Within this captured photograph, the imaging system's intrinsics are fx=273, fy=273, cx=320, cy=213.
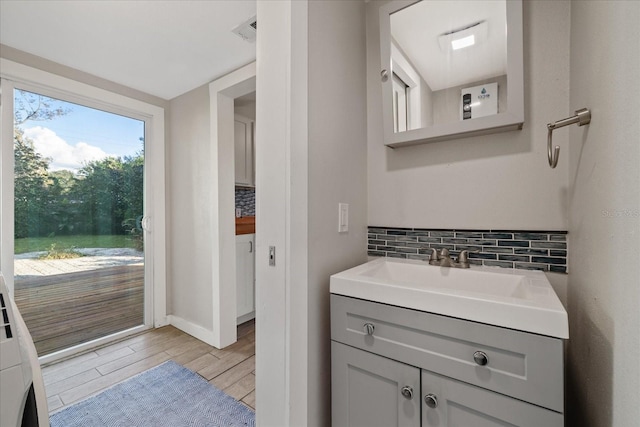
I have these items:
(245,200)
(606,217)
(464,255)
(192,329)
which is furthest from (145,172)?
(606,217)

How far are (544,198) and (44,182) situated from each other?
3.15 meters

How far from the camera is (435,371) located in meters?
0.80

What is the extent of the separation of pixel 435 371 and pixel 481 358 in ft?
0.46

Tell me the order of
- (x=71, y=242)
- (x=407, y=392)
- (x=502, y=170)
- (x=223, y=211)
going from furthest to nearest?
(x=223, y=211) → (x=71, y=242) → (x=502, y=170) → (x=407, y=392)

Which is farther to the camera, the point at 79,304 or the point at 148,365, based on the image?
the point at 79,304

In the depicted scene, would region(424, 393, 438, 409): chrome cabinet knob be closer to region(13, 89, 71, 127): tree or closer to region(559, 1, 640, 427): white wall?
region(559, 1, 640, 427): white wall

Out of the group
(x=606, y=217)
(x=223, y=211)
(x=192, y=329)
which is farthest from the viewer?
(x=192, y=329)

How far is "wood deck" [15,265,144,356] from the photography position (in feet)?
6.68

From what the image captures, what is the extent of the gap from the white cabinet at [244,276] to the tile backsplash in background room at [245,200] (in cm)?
71

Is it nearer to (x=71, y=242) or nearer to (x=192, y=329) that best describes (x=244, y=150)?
(x=71, y=242)

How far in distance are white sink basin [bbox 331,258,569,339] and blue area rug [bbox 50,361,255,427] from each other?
1.15 meters

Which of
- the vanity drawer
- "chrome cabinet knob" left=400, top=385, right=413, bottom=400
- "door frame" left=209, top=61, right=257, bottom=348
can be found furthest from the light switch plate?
"door frame" left=209, top=61, right=257, bottom=348

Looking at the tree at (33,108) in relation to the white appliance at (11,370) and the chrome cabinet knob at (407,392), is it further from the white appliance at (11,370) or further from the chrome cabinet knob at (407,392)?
the chrome cabinet knob at (407,392)

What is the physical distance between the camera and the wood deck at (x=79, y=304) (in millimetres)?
2037
